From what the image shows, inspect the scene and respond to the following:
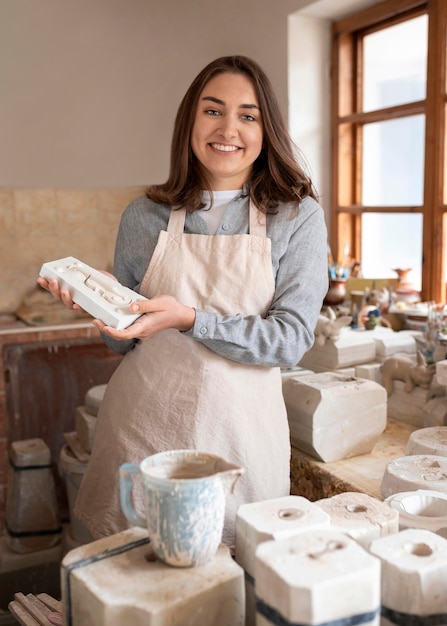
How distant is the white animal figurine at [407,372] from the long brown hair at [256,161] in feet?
2.66

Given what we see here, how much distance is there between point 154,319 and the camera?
57.0 inches

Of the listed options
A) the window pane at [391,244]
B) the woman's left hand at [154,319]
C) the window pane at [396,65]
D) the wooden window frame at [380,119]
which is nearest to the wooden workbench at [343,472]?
the woman's left hand at [154,319]

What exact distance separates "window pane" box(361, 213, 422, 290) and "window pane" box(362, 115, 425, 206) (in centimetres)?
8

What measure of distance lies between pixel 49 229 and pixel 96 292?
289 cm

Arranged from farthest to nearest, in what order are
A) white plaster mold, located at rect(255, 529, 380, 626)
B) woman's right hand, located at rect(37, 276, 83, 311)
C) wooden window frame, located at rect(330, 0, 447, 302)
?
wooden window frame, located at rect(330, 0, 447, 302) < woman's right hand, located at rect(37, 276, 83, 311) < white plaster mold, located at rect(255, 529, 380, 626)

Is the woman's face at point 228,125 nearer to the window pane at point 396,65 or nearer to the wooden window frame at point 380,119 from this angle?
the wooden window frame at point 380,119

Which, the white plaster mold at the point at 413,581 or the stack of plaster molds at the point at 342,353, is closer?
the white plaster mold at the point at 413,581

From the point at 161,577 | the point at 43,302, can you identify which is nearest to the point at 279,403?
the point at 161,577

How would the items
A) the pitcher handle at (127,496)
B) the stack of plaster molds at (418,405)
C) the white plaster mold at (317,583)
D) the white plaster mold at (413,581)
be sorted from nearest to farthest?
1. the white plaster mold at (317,583)
2. the white plaster mold at (413,581)
3. the pitcher handle at (127,496)
4. the stack of plaster molds at (418,405)

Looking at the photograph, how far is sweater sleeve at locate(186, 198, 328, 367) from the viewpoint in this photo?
156 centimetres

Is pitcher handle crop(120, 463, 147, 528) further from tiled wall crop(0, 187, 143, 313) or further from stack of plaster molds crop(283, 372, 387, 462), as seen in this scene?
tiled wall crop(0, 187, 143, 313)

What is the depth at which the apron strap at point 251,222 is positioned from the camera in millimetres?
1719

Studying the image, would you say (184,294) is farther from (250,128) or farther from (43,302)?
(43,302)

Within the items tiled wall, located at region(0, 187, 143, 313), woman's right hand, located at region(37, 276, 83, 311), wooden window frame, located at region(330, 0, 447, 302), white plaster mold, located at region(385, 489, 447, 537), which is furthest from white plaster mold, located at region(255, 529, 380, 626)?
tiled wall, located at region(0, 187, 143, 313)
